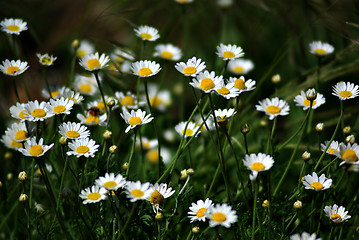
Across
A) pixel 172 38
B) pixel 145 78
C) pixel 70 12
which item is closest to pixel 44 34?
pixel 70 12

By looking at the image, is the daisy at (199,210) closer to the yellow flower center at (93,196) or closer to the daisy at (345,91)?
the yellow flower center at (93,196)

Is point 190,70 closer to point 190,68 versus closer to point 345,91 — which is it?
point 190,68

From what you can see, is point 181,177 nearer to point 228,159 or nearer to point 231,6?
point 228,159

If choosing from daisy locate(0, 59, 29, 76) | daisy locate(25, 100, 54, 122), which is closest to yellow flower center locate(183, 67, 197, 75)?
daisy locate(25, 100, 54, 122)

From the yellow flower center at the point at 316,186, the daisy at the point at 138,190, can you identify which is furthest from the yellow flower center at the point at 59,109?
the yellow flower center at the point at 316,186

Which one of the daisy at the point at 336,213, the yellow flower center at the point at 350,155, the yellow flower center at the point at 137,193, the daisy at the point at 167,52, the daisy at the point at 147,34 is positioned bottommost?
the yellow flower center at the point at 137,193
